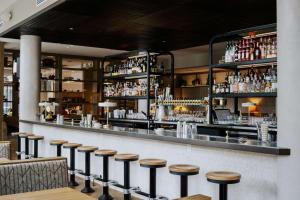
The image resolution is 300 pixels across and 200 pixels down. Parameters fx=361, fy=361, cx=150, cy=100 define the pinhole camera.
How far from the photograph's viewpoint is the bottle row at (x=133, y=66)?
28.9 feet

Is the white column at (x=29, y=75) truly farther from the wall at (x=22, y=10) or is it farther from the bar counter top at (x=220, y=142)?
the bar counter top at (x=220, y=142)

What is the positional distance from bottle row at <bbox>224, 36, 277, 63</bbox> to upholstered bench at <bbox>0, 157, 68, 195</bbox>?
3.54 meters

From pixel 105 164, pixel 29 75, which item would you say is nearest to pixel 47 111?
pixel 29 75

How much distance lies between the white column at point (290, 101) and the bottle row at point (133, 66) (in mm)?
5395

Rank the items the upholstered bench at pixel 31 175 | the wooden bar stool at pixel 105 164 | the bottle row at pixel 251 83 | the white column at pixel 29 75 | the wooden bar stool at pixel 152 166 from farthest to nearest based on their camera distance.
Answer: the white column at pixel 29 75 → the bottle row at pixel 251 83 → the wooden bar stool at pixel 105 164 → the wooden bar stool at pixel 152 166 → the upholstered bench at pixel 31 175

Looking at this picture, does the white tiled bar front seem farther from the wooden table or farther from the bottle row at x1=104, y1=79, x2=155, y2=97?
the bottle row at x1=104, y1=79, x2=155, y2=97

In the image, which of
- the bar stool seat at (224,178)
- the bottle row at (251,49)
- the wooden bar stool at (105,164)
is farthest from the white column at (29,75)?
the bar stool seat at (224,178)

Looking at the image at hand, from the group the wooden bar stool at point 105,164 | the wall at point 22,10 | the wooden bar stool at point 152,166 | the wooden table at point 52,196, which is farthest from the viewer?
the wall at point 22,10

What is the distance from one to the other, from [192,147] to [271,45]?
87.6 inches

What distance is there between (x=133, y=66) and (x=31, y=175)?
6010mm

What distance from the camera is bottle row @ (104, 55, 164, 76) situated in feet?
28.9

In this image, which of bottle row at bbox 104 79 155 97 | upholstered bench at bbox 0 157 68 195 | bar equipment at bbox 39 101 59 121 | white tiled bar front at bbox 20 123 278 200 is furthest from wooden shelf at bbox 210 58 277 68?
bar equipment at bbox 39 101 59 121

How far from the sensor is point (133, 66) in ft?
30.0

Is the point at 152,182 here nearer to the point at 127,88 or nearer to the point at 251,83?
the point at 251,83
